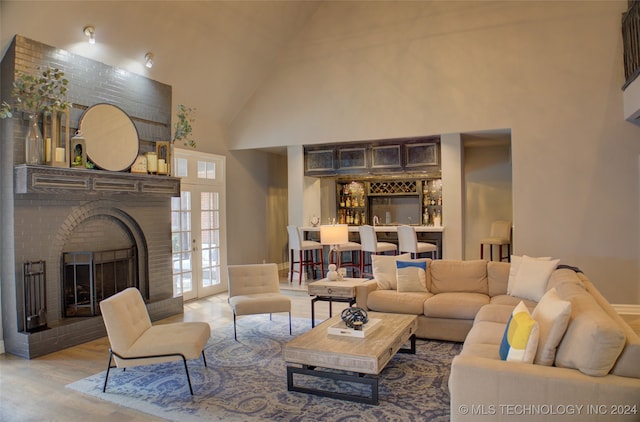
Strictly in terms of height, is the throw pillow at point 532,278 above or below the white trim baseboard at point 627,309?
above


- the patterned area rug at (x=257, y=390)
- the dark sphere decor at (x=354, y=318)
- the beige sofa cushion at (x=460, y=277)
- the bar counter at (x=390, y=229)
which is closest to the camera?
the patterned area rug at (x=257, y=390)

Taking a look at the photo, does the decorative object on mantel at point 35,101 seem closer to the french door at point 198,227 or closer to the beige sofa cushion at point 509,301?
the french door at point 198,227

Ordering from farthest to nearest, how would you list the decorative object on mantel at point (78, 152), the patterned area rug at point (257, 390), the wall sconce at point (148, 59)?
the wall sconce at point (148, 59) → the decorative object on mantel at point (78, 152) → the patterned area rug at point (257, 390)

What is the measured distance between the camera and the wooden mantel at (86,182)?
4.37 meters

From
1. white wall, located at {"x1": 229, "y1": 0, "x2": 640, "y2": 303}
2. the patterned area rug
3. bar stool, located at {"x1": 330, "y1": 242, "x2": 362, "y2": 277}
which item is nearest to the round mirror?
the patterned area rug

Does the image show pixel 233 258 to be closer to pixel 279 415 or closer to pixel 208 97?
pixel 208 97

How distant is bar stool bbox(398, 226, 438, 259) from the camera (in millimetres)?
6828

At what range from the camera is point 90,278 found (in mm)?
5137

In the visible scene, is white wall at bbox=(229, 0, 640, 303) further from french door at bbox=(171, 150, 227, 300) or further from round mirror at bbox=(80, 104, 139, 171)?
round mirror at bbox=(80, 104, 139, 171)

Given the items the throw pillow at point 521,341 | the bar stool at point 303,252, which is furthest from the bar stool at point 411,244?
the throw pillow at point 521,341

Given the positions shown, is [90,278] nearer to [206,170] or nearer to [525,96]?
[206,170]

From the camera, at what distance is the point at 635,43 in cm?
532

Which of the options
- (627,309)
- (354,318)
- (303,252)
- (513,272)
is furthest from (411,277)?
(303,252)

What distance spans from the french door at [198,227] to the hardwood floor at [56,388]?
1.65 m
